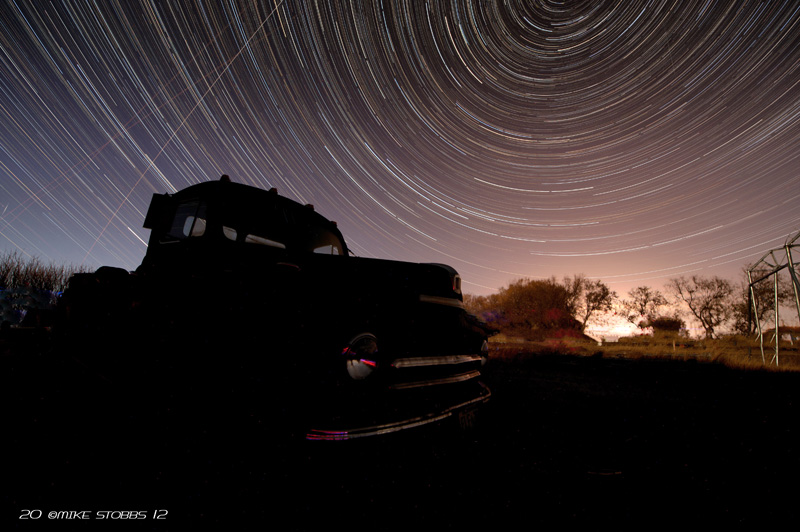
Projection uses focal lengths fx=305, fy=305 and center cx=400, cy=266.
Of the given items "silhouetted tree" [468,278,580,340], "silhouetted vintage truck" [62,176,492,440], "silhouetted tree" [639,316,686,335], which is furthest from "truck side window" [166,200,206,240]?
"silhouetted tree" [639,316,686,335]

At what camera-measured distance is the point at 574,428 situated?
398 centimetres

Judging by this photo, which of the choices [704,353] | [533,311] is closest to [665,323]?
[533,311]

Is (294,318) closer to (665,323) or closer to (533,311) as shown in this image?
(533,311)

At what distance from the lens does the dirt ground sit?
5.81 feet

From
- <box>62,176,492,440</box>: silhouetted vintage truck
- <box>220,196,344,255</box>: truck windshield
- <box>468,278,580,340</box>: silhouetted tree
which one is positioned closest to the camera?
<box>62,176,492,440</box>: silhouetted vintage truck

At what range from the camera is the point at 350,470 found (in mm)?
1726

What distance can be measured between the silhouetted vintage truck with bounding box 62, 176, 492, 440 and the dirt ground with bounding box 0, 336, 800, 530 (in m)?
0.18

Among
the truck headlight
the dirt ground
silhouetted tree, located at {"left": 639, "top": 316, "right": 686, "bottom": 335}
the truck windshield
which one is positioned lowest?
silhouetted tree, located at {"left": 639, "top": 316, "right": 686, "bottom": 335}

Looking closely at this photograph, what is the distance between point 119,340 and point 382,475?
10.2 feet

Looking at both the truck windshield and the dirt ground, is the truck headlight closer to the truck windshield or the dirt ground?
the dirt ground

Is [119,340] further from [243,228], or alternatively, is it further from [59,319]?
[59,319]

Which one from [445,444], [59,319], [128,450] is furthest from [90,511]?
[59,319]

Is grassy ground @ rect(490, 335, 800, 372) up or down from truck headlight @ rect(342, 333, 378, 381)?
down

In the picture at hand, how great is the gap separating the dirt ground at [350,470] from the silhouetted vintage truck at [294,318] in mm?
181
